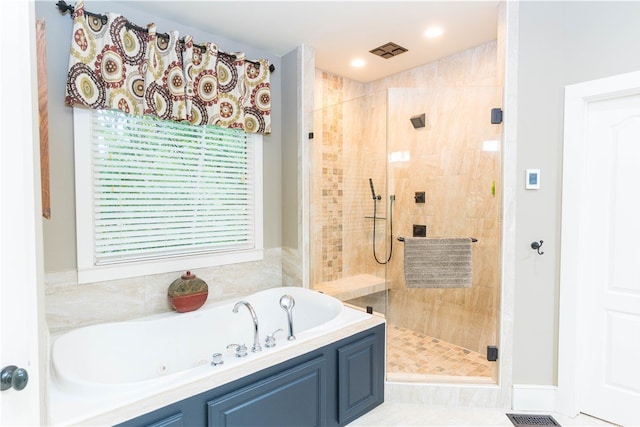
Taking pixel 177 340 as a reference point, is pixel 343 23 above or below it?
above

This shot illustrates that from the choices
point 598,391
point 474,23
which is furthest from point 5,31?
point 598,391

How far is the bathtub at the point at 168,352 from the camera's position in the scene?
139 centimetres

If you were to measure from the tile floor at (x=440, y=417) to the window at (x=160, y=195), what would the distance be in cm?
155

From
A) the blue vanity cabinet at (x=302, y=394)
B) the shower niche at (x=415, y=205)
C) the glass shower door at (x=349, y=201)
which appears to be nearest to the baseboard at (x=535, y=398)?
the shower niche at (x=415, y=205)

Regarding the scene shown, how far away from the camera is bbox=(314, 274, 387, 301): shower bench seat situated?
9.36 ft

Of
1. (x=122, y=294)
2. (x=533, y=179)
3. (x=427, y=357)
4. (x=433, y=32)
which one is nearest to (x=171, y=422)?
(x=122, y=294)

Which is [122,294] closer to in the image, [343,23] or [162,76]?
[162,76]

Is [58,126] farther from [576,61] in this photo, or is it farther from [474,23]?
[576,61]

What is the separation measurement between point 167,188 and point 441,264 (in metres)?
2.13

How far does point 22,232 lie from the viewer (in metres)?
0.89

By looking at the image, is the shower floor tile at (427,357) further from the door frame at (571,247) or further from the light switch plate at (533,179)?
the light switch plate at (533,179)

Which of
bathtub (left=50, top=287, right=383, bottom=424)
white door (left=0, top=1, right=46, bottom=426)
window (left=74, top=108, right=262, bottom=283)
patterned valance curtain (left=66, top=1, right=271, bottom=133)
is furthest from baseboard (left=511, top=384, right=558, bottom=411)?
patterned valance curtain (left=66, top=1, right=271, bottom=133)

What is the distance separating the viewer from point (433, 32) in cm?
264

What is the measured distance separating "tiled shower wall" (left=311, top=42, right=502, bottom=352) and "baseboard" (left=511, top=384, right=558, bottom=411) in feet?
1.16
